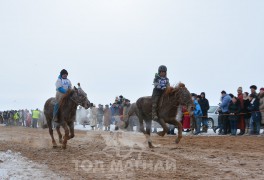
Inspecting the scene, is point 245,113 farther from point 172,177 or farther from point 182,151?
point 172,177

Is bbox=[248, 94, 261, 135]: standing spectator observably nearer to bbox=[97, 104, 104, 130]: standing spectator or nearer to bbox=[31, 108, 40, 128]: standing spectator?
bbox=[97, 104, 104, 130]: standing spectator

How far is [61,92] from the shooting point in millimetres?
14672

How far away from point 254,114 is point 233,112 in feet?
4.63

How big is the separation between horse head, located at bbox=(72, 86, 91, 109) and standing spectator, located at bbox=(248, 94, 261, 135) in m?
8.60

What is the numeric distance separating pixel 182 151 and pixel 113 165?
357 centimetres

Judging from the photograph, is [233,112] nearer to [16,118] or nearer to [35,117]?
[35,117]

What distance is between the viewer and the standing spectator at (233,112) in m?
20.7

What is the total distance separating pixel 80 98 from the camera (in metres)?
14.3

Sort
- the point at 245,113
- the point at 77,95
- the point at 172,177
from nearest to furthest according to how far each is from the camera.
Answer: the point at 172,177 < the point at 77,95 < the point at 245,113

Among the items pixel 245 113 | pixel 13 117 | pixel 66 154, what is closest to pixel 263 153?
Result: pixel 66 154

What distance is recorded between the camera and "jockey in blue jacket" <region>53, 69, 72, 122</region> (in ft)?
48.1

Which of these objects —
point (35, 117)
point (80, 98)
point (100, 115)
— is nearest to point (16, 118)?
point (35, 117)

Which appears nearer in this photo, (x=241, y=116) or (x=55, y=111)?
→ (x=55, y=111)

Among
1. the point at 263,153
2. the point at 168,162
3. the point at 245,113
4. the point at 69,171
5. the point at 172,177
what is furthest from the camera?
the point at 245,113
